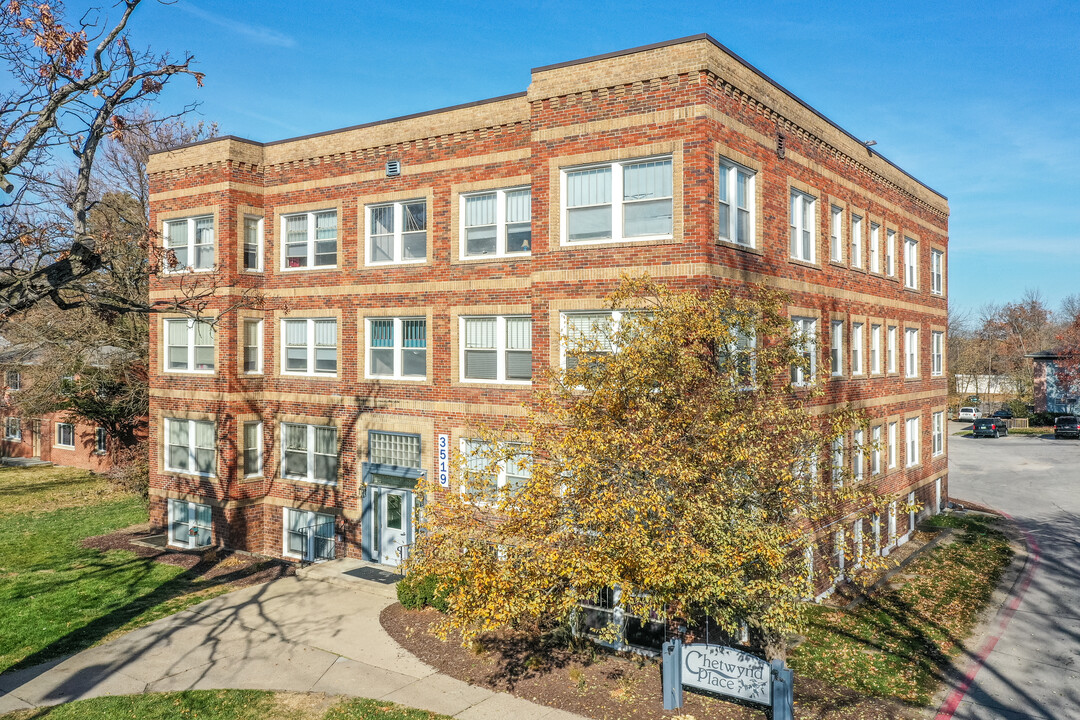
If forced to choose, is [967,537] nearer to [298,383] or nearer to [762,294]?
[762,294]

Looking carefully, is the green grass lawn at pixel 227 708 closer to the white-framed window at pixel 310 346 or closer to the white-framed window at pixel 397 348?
the white-framed window at pixel 397 348

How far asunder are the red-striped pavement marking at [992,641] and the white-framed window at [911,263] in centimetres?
937

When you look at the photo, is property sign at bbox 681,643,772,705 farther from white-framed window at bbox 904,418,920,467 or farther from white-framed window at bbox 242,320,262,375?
white-framed window at bbox 904,418,920,467

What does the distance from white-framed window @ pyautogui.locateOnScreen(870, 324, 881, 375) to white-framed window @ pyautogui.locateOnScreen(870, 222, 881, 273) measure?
71.7 inches

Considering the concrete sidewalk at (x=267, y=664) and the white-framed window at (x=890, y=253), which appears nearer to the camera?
the concrete sidewalk at (x=267, y=664)

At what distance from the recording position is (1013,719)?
40.8 feet

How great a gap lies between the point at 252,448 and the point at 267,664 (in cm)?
951

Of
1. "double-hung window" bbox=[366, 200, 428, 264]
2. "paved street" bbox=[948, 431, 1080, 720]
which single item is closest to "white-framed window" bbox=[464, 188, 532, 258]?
"double-hung window" bbox=[366, 200, 428, 264]

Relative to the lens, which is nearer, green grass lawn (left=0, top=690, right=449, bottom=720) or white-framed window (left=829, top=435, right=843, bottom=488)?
white-framed window (left=829, top=435, right=843, bottom=488)

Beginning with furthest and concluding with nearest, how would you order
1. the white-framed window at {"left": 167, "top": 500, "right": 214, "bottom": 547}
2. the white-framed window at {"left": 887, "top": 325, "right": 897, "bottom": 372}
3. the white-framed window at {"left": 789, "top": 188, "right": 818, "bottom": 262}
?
the white-framed window at {"left": 887, "top": 325, "right": 897, "bottom": 372}, the white-framed window at {"left": 167, "top": 500, "right": 214, "bottom": 547}, the white-framed window at {"left": 789, "top": 188, "right": 818, "bottom": 262}

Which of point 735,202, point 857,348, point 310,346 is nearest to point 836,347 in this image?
point 857,348

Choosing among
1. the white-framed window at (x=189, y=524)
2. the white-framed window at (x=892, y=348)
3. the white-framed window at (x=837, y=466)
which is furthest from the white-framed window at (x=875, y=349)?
the white-framed window at (x=189, y=524)

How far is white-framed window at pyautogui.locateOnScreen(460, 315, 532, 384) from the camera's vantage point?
60.1ft

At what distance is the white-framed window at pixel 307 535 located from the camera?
2162 cm
